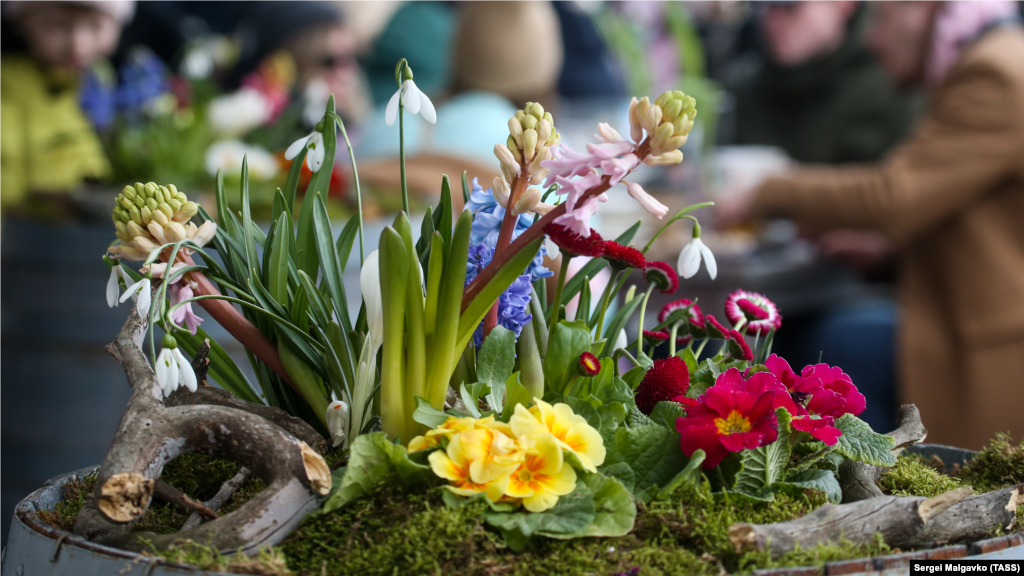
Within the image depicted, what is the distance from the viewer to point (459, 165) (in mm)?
1986

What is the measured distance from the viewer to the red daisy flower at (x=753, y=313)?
Answer: 75 centimetres

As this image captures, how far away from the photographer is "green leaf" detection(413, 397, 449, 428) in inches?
24.2

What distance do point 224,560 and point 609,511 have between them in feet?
0.82

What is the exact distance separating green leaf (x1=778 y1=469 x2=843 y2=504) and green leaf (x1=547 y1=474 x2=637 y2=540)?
4.9 inches

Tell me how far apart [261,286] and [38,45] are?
195 cm

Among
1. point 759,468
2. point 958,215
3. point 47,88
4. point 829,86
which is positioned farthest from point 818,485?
point 829,86

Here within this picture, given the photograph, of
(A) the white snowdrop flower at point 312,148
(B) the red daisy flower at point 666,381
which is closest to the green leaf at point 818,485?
(B) the red daisy flower at point 666,381

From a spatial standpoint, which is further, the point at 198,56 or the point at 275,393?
the point at 198,56

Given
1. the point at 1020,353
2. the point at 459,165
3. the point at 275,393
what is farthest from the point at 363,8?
the point at 275,393

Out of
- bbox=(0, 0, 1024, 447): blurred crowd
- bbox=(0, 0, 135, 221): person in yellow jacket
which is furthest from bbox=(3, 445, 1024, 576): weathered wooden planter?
bbox=(0, 0, 135, 221): person in yellow jacket

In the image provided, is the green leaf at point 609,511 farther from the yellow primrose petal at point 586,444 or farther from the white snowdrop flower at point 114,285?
the white snowdrop flower at point 114,285

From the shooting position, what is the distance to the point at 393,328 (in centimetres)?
63

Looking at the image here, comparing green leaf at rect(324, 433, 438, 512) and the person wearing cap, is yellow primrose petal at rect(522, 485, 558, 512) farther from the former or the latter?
the person wearing cap

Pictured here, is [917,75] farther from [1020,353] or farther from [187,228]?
[187,228]
